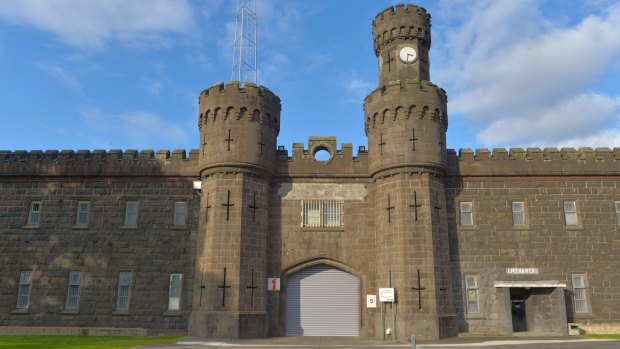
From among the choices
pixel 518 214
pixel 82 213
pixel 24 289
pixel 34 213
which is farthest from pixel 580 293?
pixel 34 213

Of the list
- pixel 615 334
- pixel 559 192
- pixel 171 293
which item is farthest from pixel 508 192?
pixel 171 293

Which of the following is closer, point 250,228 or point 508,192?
point 250,228

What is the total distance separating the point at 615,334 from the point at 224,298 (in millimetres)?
17819

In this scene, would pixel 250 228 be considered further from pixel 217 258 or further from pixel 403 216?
pixel 403 216

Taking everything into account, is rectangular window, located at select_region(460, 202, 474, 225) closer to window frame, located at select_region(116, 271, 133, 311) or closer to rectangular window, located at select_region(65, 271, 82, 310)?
window frame, located at select_region(116, 271, 133, 311)

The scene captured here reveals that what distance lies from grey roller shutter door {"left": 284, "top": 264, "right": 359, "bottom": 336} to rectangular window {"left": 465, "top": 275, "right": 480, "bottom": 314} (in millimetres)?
5246

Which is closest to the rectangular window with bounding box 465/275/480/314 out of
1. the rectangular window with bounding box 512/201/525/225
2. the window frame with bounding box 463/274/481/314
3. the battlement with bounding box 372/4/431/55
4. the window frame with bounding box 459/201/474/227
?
the window frame with bounding box 463/274/481/314

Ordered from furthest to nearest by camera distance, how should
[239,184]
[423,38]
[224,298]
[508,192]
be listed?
[423,38] → [508,192] → [239,184] → [224,298]

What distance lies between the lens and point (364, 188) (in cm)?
2508

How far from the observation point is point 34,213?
25828mm

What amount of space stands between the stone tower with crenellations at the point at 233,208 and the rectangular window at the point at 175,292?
75.5 inches

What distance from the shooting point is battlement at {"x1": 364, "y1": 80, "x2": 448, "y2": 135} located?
79.0 feet

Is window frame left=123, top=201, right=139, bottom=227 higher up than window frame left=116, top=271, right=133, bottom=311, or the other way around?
window frame left=123, top=201, right=139, bottom=227

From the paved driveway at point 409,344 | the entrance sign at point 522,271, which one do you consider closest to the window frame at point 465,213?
the entrance sign at point 522,271
